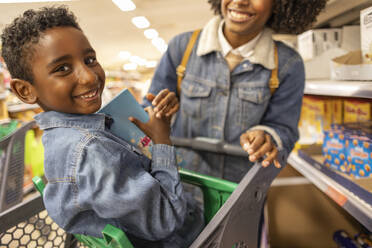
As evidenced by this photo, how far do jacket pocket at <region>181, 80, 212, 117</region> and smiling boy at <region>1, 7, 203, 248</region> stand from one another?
542 mm

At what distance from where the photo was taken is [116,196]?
550 millimetres

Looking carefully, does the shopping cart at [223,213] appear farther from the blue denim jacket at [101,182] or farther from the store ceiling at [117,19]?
the store ceiling at [117,19]

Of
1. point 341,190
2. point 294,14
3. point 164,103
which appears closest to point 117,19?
point 164,103

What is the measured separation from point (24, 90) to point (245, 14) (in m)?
0.78

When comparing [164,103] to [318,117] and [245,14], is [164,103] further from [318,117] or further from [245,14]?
[318,117]

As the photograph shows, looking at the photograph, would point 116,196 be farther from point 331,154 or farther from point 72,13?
point 331,154

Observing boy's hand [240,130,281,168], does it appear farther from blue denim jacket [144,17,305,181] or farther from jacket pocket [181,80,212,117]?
jacket pocket [181,80,212,117]

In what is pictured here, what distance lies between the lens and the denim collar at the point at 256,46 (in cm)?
105

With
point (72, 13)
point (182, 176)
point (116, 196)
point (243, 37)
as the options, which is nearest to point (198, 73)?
point (243, 37)

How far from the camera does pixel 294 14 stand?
1111mm

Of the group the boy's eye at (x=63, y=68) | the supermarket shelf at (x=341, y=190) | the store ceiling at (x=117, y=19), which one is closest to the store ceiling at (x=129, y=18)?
the store ceiling at (x=117, y=19)

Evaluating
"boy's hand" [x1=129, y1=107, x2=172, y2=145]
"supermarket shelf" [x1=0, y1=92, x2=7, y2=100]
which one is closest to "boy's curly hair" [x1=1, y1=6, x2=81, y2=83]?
"boy's hand" [x1=129, y1=107, x2=172, y2=145]

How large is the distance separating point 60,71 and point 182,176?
519 mm

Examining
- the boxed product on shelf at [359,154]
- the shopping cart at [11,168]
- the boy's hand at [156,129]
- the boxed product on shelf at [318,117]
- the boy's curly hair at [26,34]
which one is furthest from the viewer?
the boxed product on shelf at [318,117]
